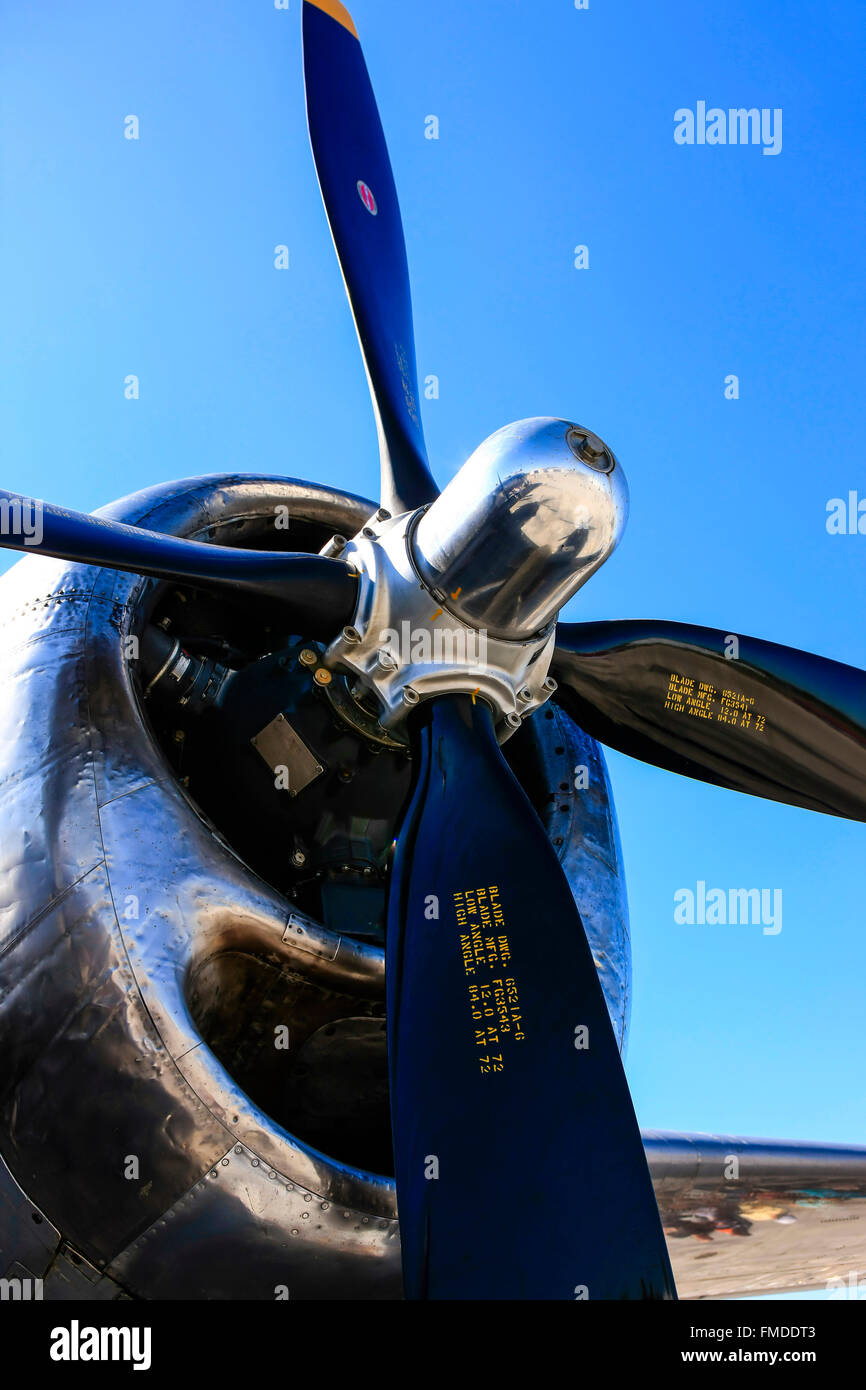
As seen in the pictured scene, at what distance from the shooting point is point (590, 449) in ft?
Answer: 19.4

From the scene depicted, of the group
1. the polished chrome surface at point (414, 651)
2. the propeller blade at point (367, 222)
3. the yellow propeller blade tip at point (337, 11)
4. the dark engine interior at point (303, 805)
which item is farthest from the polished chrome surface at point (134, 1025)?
the yellow propeller blade tip at point (337, 11)

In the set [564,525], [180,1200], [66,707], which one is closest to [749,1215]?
[180,1200]

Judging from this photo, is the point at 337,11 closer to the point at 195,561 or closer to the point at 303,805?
the point at 195,561

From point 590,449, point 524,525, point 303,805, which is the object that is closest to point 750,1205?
point 303,805

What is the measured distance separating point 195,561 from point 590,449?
6.50ft

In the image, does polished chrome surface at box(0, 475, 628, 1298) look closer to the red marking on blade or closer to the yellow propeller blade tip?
the red marking on blade

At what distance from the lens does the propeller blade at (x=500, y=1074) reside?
434 centimetres

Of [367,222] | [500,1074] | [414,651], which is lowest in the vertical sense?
[500,1074]

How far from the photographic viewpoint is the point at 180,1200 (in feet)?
16.8

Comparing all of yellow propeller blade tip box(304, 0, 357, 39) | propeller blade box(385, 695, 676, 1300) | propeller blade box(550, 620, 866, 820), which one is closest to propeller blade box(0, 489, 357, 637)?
propeller blade box(385, 695, 676, 1300)

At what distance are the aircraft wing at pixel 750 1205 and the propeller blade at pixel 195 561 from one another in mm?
3276

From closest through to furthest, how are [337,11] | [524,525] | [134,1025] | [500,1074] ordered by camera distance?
[500,1074] < [134,1025] < [524,525] < [337,11]

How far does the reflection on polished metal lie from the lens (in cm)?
578

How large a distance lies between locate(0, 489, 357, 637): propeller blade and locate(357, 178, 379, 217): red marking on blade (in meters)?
2.99
